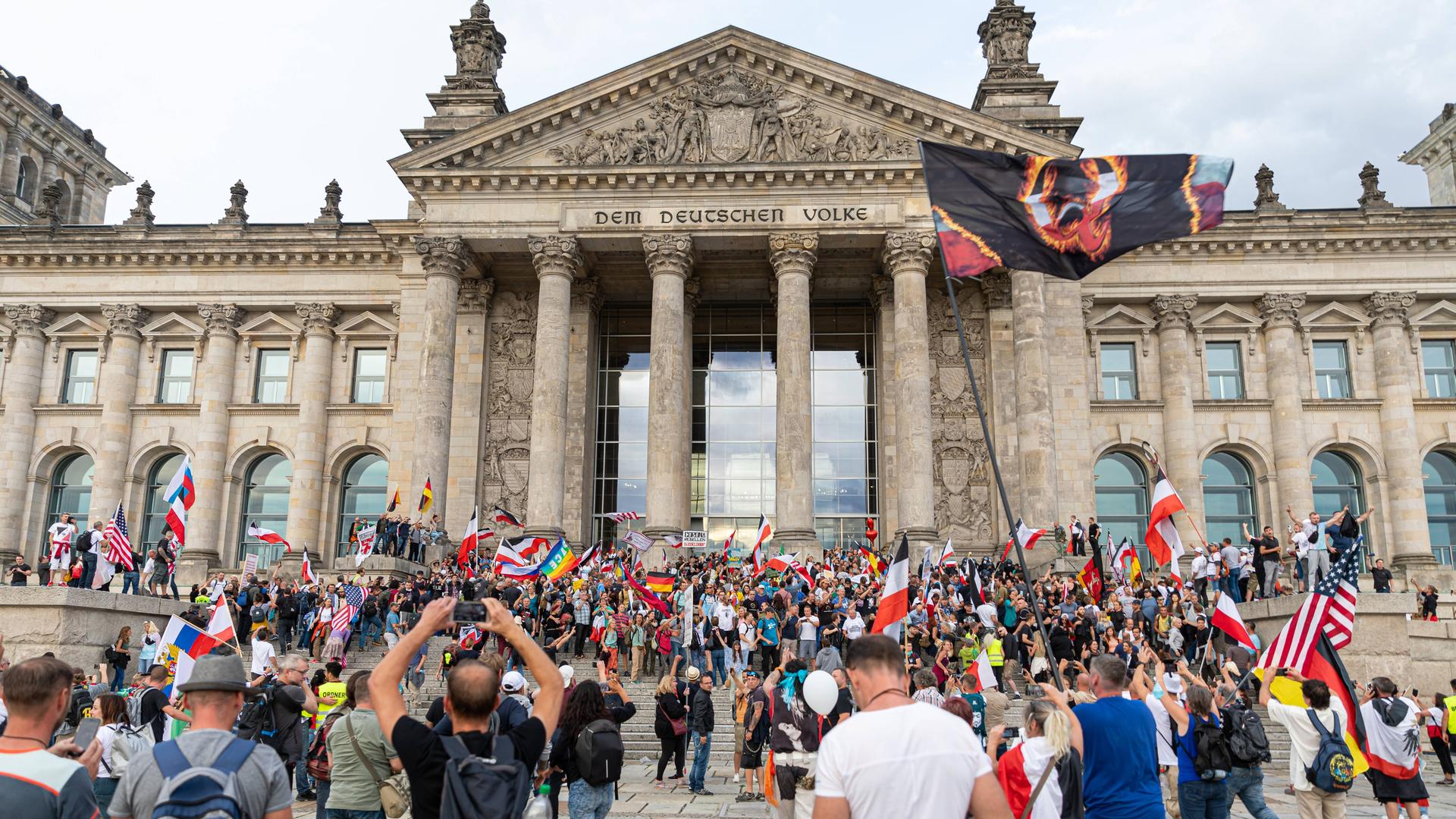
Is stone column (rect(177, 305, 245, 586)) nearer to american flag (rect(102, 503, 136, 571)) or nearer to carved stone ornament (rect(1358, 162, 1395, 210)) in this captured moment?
american flag (rect(102, 503, 136, 571))

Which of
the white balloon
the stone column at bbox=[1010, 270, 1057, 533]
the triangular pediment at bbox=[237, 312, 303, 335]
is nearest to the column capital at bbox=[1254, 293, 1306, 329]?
the stone column at bbox=[1010, 270, 1057, 533]

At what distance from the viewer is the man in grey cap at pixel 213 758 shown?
4.63m

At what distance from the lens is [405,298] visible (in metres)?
38.1

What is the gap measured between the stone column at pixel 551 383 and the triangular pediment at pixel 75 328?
18696 mm

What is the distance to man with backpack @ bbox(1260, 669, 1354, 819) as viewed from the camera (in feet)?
31.5

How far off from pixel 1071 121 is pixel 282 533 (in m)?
30.7

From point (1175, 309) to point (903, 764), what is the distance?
37.3 metres

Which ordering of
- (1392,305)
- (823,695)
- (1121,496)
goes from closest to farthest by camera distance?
(823,695) → (1392,305) → (1121,496)

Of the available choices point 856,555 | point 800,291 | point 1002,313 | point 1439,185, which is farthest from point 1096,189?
point 1439,185

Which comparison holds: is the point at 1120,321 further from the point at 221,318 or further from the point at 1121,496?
the point at 221,318

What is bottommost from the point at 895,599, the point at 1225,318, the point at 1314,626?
the point at 1314,626

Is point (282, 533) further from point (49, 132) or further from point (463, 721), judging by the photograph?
point (463, 721)

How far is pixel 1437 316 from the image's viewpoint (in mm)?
38562

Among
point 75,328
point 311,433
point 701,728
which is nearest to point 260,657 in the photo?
point 701,728
